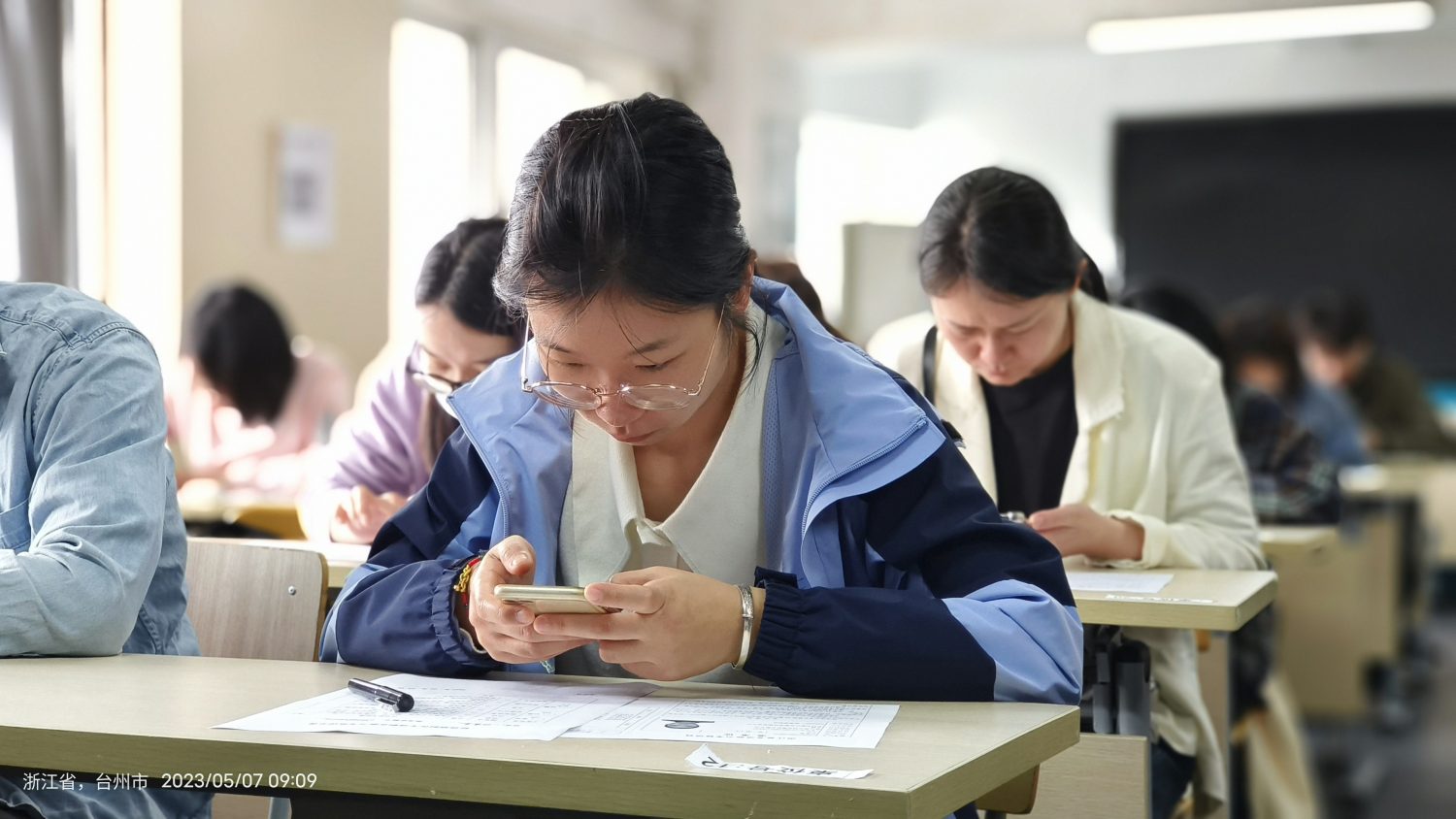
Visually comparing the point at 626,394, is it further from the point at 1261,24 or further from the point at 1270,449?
the point at 1261,24

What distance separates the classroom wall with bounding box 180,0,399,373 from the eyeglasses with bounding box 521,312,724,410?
4.38 meters

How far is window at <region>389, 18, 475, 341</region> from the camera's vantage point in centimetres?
696

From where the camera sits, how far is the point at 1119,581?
89.7 inches

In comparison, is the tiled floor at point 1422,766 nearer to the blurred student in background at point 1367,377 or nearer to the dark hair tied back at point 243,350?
the blurred student in background at point 1367,377

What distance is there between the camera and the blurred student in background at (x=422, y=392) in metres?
2.63

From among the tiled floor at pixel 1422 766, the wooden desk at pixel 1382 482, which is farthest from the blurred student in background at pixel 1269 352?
the tiled floor at pixel 1422 766

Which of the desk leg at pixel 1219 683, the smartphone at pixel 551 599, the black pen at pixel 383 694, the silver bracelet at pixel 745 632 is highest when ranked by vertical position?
the smartphone at pixel 551 599

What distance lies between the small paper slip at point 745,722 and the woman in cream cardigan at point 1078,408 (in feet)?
3.72

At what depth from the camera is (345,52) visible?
635 centimetres

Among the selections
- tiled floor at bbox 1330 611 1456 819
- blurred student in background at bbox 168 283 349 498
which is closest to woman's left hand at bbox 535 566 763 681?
tiled floor at bbox 1330 611 1456 819

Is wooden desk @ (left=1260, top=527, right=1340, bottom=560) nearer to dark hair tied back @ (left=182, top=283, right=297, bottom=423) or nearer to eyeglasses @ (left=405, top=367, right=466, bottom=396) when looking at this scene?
eyeglasses @ (left=405, top=367, right=466, bottom=396)

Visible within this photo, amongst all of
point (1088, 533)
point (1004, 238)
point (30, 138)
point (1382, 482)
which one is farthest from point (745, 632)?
point (1382, 482)

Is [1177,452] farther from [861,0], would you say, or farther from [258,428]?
[861,0]

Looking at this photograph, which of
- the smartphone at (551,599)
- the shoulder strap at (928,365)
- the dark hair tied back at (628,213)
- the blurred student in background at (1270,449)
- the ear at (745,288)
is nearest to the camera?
the smartphone at (551,599)
